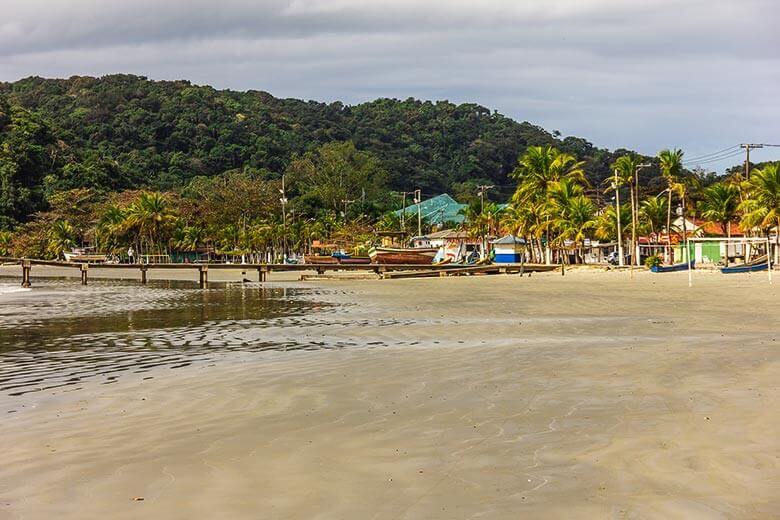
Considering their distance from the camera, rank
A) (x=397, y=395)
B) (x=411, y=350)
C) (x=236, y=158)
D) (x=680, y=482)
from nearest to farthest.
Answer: (x=680, y=482) → (x=397, y=395) → (x=411, y=350) → (x=236, y=158)

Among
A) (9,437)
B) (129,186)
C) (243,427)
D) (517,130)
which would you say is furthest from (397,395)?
(517,130)

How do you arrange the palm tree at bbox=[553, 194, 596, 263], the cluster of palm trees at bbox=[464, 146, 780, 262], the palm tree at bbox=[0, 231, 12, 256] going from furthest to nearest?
the palm tree at bbox=[0, 231, 12, 256], the palm tree at bbox=[553, 194, 596, 263], the cluster of palm trees at bbox=[464, 146, 780, 262]

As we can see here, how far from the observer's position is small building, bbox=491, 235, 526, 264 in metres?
80.1

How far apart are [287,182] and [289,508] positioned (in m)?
128

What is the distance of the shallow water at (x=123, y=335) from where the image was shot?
12.3m

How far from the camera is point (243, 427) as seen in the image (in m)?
8.15

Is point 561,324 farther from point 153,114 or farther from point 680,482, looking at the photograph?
point 153,114

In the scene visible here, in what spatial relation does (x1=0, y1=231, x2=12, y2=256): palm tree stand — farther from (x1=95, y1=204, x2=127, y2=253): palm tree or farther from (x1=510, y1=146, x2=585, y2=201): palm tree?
(x1=510, y1=146, x2=585, y2=201): palm tree

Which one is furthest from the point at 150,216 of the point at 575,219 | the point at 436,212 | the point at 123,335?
the point at 123,335

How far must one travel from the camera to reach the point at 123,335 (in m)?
17.7

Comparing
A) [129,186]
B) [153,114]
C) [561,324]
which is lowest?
[561,324]

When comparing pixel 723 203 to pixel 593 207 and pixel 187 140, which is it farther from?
pixel 187 140

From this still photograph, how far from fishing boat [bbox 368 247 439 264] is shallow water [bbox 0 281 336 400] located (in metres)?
36.9

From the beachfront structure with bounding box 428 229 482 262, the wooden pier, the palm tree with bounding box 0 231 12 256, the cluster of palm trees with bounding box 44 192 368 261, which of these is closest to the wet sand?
the wooden pier
